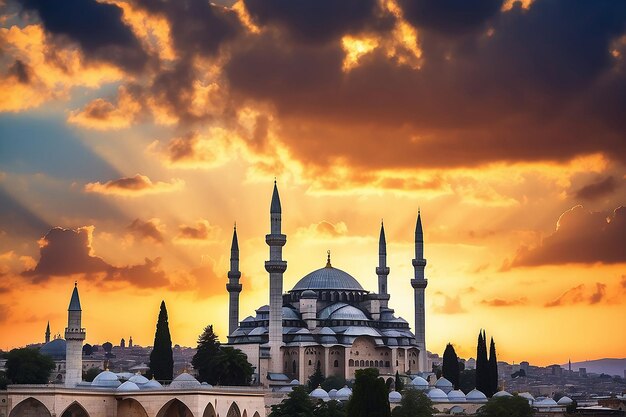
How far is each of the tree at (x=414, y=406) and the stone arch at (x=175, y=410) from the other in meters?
9.24

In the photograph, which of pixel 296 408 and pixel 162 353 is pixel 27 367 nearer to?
pixel 162 353

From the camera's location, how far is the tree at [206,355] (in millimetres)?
59125

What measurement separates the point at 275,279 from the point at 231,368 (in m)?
6.46

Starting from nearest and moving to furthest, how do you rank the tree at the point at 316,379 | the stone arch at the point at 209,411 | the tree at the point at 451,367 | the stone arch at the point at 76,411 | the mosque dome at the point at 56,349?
1. the stone arch at the point at 76,411
2. the stone arch at the point at 209,411
3. the tree at the point at 316,379
4. the tree at the point at 451,367
5. the mosque dome at the point at 56,349

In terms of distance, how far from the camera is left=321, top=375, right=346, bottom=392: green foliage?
6385 cm

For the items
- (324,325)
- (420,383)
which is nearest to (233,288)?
(324,325)

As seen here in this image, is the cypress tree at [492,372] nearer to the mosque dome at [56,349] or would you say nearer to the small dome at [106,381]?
the small dome at [106,381]

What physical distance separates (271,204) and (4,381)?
55.7 ft

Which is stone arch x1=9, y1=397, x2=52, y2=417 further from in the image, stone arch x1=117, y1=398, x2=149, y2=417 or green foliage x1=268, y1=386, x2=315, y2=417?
green foliage x1=268, y1=386, x2=315, y2=417

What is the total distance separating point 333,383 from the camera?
6425 centimetres

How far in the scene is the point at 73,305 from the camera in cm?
5244

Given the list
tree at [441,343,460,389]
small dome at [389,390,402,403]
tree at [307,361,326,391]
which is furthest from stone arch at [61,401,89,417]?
tree at [441,343,460,389]

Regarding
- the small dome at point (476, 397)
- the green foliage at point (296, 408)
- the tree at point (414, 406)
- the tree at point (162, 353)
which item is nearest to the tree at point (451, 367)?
the small dome at point (476, 397)

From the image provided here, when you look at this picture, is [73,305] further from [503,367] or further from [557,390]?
[503,367]
